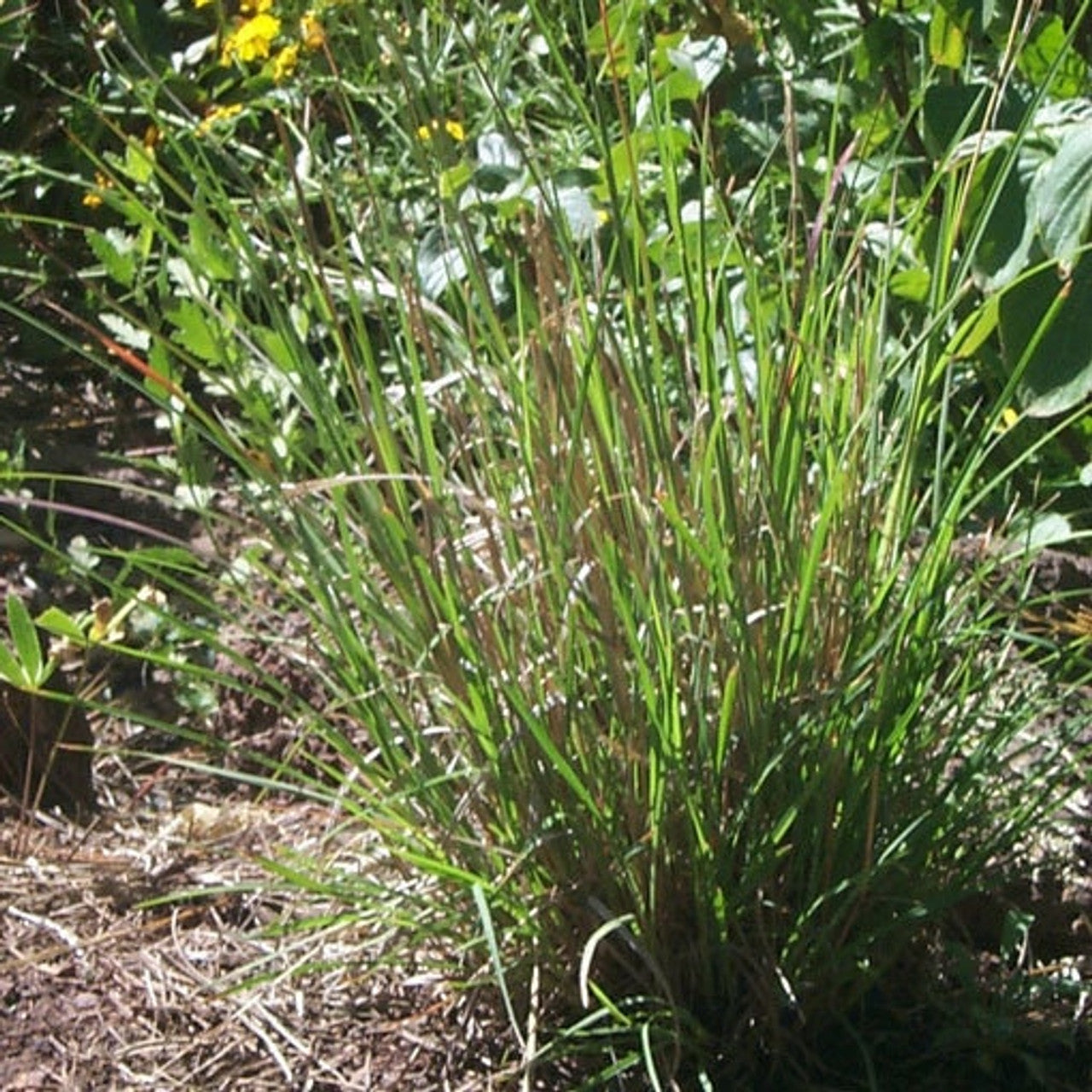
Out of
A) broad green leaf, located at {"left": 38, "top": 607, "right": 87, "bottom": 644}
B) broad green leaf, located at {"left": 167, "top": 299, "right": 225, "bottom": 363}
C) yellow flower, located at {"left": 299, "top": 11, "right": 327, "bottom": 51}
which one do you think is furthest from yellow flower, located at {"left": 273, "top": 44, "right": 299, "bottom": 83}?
broad green leaf, located at {"left": 38, "top": 607, "right": 87, "bottom": 644}

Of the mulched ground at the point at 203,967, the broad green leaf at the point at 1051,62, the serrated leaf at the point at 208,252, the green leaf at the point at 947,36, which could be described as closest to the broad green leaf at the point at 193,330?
the serrated leaf at the point at 208,252

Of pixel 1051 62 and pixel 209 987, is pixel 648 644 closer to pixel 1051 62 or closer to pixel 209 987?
pixel 209 987

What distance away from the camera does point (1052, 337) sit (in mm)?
2123

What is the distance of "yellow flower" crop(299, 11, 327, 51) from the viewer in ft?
6.09

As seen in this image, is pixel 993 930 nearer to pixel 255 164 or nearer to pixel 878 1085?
pixel 878 1085

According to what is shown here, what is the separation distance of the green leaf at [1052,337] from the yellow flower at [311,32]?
2.50 feet

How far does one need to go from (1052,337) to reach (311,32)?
838 millimetres

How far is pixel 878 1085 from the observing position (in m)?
1.92

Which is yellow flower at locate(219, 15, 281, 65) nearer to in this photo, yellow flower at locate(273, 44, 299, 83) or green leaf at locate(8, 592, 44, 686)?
yellow flower at locate(273, 44, 299, 83)

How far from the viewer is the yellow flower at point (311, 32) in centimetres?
186

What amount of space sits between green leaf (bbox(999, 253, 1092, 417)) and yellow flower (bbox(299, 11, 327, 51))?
2.50ft

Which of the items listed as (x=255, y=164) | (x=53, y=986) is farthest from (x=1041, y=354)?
(x=255, y=164)

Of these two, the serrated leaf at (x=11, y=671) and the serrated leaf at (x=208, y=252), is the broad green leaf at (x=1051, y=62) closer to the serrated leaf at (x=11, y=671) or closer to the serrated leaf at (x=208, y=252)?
the serrated leaf at (x=208, y=252)

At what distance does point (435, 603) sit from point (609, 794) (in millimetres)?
237
